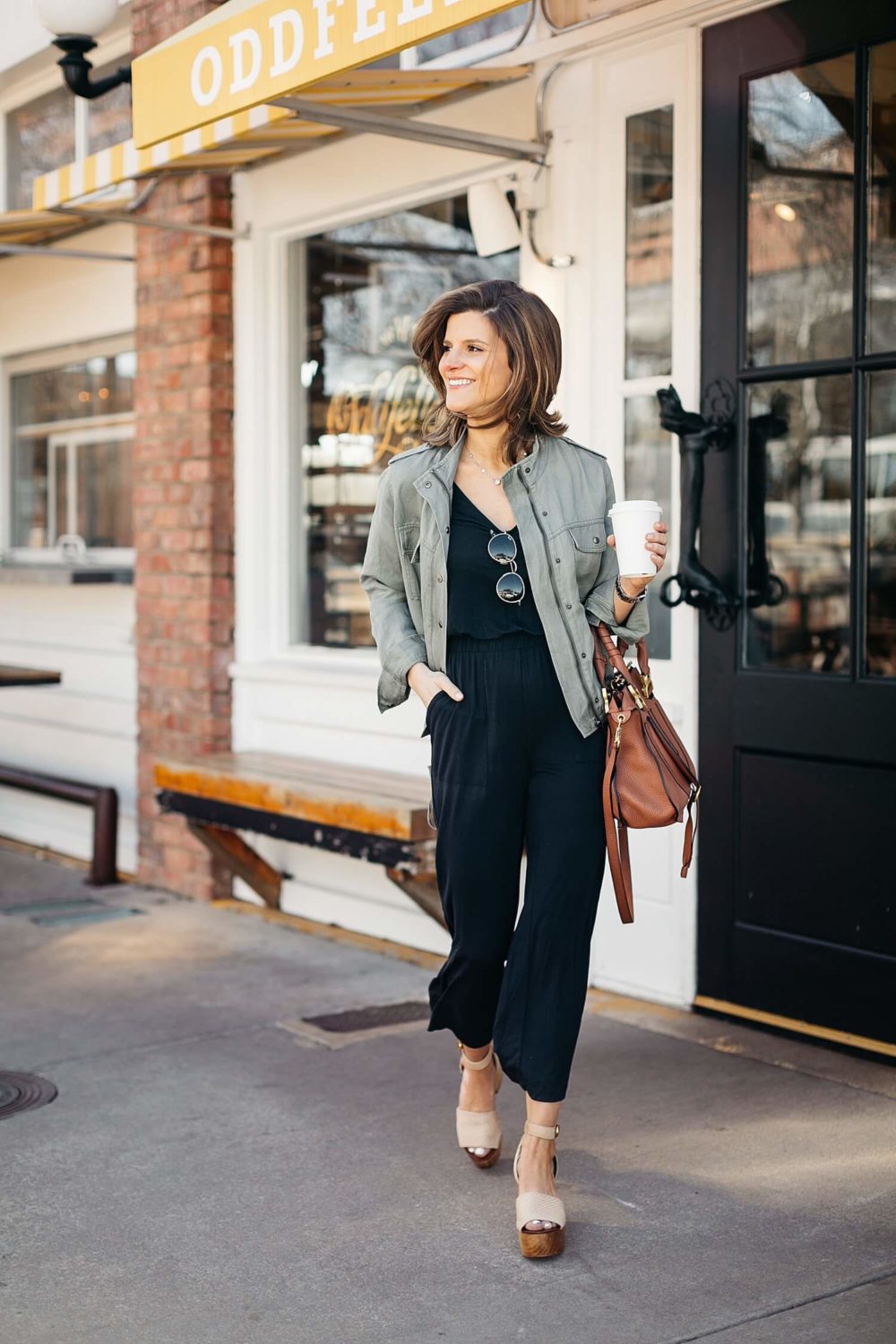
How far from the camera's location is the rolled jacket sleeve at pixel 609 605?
3.30 metres

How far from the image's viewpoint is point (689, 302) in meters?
4.67

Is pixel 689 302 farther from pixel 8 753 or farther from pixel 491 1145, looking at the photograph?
pixel 8 753

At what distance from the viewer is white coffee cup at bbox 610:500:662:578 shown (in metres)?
2.95

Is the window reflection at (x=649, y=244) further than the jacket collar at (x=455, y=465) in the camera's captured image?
Yes

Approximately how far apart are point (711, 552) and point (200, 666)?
264cm

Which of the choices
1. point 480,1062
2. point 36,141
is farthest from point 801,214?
point 36,141

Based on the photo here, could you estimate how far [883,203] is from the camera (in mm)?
4180

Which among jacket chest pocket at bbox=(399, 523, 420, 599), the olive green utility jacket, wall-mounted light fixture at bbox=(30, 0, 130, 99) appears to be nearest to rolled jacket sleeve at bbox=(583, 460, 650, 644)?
the olive green utility jacket

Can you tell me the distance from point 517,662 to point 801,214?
1.88 metres

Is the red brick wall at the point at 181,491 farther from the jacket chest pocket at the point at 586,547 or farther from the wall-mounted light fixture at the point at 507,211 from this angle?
the jacket chest pocket at the point at 586,547

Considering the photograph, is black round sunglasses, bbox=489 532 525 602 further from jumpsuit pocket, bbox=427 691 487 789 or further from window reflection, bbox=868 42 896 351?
window reflection, bbox=868 42 896 351

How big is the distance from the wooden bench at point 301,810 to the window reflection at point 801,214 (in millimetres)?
1839

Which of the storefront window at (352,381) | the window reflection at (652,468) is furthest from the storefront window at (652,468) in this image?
the storefront window at (352,381)

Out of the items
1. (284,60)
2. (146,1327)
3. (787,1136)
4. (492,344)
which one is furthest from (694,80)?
(146,1327)
